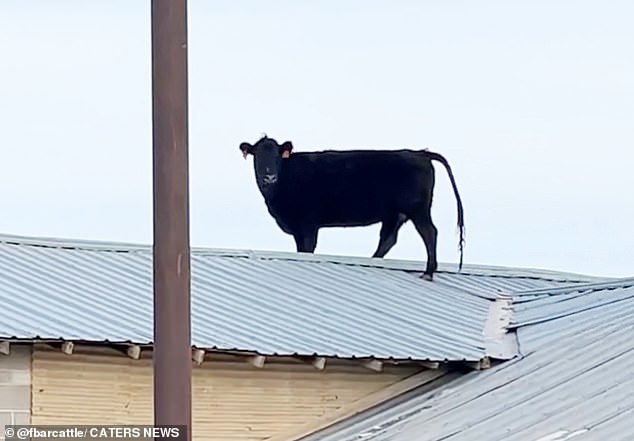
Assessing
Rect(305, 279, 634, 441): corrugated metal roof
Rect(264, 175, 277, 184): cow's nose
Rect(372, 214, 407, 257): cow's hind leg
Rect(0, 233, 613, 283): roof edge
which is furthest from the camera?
Rect(264, 175, 277, 184): cow's nose

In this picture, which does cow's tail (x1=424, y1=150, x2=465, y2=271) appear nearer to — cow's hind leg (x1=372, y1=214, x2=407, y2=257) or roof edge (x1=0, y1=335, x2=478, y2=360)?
cow's hind leg (x1=372, y1=214, x2=407, y2=257)

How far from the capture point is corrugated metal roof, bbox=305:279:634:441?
9.22m

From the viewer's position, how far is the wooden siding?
33.7ft

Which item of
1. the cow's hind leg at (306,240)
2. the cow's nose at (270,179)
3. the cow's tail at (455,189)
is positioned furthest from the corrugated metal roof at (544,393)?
the cow's nose at (270,179)

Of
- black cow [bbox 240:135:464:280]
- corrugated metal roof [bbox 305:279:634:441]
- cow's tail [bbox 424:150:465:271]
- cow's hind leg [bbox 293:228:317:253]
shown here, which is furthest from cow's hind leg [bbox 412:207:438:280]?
cow's hind leg [bbox 293:228:317:253]

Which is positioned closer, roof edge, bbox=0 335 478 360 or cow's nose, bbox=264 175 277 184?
roof edge, bbox=0 335 478 360

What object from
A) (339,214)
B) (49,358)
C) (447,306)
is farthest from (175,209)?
(339,214)

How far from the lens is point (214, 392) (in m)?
10.8

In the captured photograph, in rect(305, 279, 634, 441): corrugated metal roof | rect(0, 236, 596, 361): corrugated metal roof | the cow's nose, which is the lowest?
rect(305, 279, 634, 441): corrugated metal roof

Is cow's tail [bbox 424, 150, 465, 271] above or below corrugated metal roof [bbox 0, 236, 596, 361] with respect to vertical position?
above

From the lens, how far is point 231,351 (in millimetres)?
10492

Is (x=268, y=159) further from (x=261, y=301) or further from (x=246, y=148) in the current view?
(x=261, y=301)

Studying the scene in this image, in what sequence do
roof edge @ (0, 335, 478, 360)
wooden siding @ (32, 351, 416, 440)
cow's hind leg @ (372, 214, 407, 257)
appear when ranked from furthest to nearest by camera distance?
cow's hind leg @ (372, 214, 407, 257) → wooden siding @ (32, 351, 416, 440) → roof edge @ (0, 335, 478, 360)

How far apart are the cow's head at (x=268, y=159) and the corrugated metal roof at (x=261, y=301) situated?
2.11 metres
